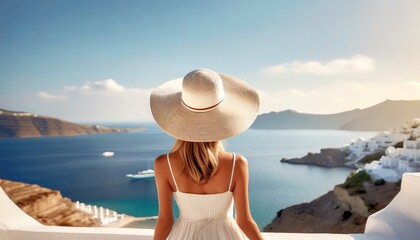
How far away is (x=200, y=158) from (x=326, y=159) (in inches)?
1291

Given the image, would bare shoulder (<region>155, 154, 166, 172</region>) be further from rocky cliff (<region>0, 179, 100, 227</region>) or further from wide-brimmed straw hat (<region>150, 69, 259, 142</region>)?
rocky cliff (<region>0, 179, 100, 227</region>)

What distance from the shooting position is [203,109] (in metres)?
1.02

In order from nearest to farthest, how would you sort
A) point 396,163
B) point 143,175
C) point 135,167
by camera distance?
point 396,163 < point 143,175 < point 135,167

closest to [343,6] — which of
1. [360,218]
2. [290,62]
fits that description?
[290,62]

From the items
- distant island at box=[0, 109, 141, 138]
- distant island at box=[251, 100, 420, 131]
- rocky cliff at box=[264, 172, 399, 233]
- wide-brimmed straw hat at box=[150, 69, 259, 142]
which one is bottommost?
rocky cliff at box=[264, 172, 399, 233]

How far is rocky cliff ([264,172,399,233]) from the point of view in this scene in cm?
2514

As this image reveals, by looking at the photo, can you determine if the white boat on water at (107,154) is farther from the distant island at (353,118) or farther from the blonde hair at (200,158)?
the blonde hair at (200,158)

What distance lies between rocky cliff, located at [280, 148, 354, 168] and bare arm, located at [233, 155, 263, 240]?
3181cm

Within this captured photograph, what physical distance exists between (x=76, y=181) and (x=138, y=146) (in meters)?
5.92

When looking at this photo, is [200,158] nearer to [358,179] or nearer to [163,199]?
[163,199]

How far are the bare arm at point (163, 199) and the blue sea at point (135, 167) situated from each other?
30.6 meters

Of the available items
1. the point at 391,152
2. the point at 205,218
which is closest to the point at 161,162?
the point at 205,218

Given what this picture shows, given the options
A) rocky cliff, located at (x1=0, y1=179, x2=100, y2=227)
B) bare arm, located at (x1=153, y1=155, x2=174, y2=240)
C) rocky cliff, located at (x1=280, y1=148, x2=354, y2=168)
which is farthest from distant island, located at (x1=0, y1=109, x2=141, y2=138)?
bare arm, located at (x1=153, y1=155, x2=174, y2=240)

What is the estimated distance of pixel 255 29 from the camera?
34.6 metres
